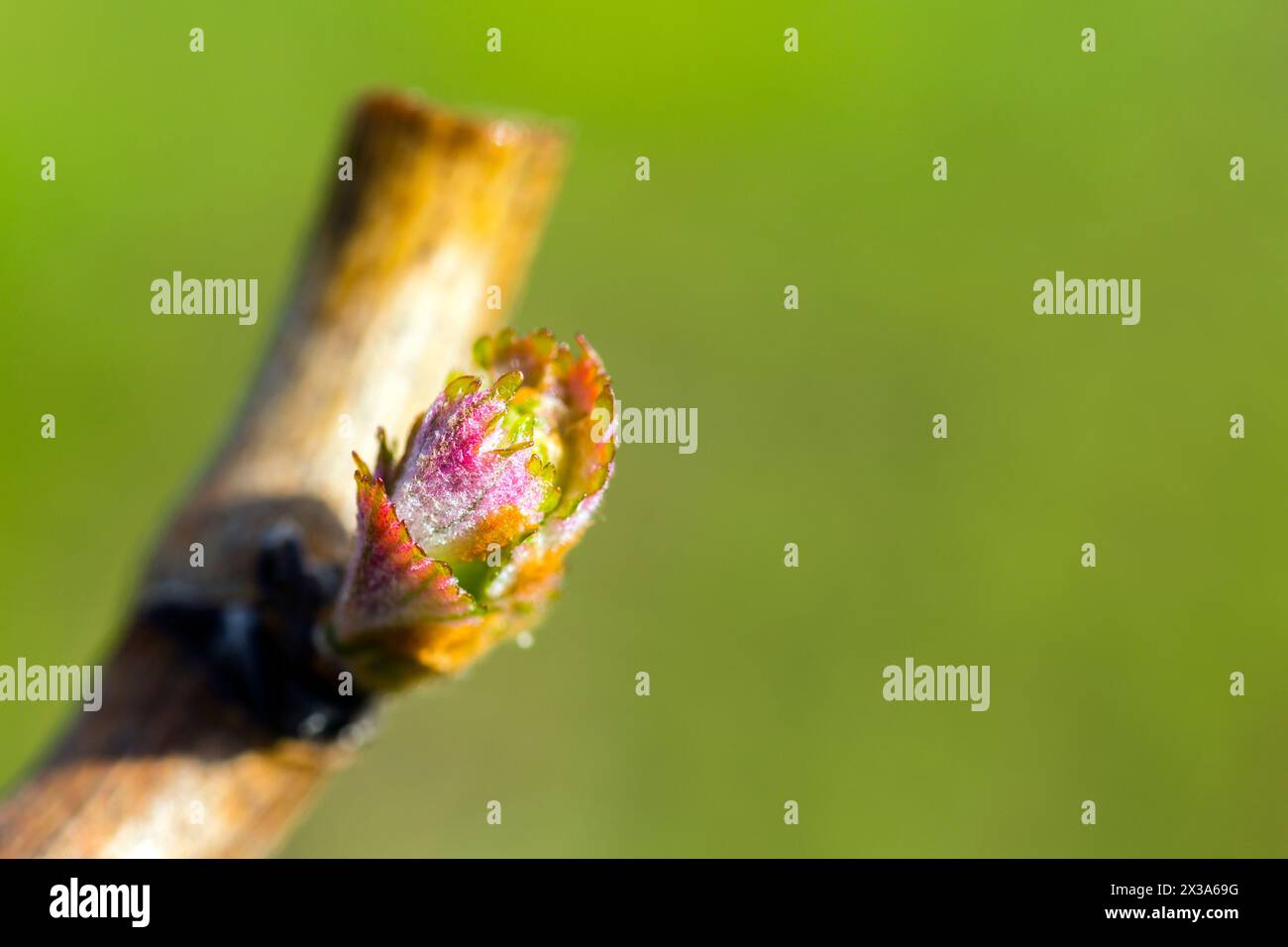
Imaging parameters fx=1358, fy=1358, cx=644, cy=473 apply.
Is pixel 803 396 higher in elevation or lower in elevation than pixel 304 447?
higher

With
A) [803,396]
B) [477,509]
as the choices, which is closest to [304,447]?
[477,509]

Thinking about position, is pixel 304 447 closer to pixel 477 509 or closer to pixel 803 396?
pixel 477 509

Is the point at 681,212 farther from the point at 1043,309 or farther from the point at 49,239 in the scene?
the point at 49,239

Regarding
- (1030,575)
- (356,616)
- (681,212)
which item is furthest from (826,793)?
(356,616)

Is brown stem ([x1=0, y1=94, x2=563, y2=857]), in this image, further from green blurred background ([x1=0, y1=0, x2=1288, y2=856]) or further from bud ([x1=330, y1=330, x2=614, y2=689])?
green blurred background ([x1=0, y1=0, x2=1288, y2=856])

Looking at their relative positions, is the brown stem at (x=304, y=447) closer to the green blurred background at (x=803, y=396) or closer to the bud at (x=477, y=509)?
the bud at (x=477, y=509)
